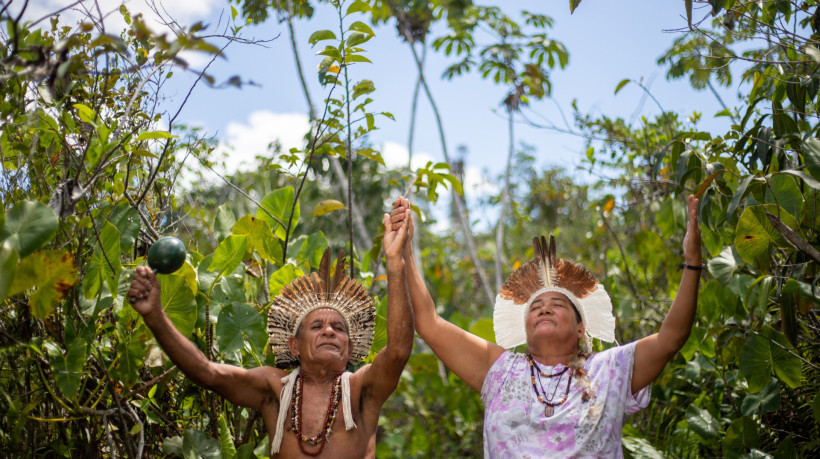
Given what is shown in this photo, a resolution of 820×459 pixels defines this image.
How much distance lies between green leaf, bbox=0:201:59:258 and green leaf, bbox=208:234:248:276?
0.99 metres

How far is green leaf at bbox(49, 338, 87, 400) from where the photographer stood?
2078 millimetres

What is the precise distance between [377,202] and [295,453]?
592 cm

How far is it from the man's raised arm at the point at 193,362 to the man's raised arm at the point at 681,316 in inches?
54.3

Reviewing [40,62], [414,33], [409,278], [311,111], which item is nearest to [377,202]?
[414,33]

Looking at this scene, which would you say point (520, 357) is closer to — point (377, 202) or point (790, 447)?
point (790, 447)

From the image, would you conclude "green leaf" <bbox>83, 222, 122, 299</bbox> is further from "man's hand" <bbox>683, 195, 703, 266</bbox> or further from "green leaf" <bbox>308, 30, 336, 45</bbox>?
"man's hand" <bbox>683, 195, 703, 266</bbox>

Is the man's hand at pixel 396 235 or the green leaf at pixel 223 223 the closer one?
the man's hand at pixel 396 235

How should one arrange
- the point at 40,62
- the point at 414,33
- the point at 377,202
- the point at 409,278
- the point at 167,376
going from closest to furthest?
the point at 40,62
the point at 167,376
the point at 409,278
the point at 414,33
the point at 377,202

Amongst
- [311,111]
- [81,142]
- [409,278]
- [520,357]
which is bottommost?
[520,357]

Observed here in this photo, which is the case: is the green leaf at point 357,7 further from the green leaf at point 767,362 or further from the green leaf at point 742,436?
the green leaf at point 742,436

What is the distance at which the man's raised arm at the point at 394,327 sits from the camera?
2.27 m

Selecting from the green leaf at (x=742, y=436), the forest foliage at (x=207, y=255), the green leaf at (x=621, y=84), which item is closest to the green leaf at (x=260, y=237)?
the forest foliage at (x=207, y=255)

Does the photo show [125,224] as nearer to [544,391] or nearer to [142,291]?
[142,291]

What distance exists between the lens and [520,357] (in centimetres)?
257
